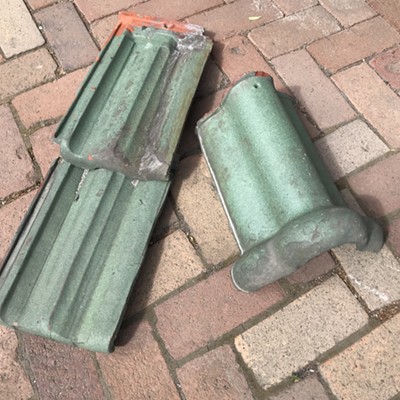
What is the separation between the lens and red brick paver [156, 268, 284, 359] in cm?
176

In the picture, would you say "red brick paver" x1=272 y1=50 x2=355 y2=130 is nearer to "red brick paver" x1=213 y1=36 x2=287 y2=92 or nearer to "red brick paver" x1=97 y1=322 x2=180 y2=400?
"red brick paver" x1=213 y1=36 x2=287 y2=92

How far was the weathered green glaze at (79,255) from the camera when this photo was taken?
5.53ft

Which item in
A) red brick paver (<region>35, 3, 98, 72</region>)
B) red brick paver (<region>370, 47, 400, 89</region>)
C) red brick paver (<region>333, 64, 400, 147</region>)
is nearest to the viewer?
red brick paver (<region>333, 64, 400, 147</region>)

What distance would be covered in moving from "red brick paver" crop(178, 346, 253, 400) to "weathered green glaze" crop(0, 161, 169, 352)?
0.31 m

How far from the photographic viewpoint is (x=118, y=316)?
5.57 feet

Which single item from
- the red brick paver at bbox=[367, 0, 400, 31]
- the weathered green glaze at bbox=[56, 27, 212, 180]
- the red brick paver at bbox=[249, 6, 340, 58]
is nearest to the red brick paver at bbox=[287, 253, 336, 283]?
the weathered green glaze at bbox=[56, 27, 212, 180]

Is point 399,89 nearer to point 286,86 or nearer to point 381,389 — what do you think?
point 286,86

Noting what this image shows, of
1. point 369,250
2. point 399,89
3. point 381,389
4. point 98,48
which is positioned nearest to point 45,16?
point 98,48

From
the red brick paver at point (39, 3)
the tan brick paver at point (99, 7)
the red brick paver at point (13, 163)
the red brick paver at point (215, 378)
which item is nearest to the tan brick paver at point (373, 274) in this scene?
the red brick paver at point (215, 378)

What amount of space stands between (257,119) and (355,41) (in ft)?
3.23

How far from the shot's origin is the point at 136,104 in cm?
204

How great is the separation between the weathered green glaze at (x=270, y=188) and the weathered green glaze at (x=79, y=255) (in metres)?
0.31

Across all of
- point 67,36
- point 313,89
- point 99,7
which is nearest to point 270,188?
point 313,89

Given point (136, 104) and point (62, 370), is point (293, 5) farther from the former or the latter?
point (62, 370)
